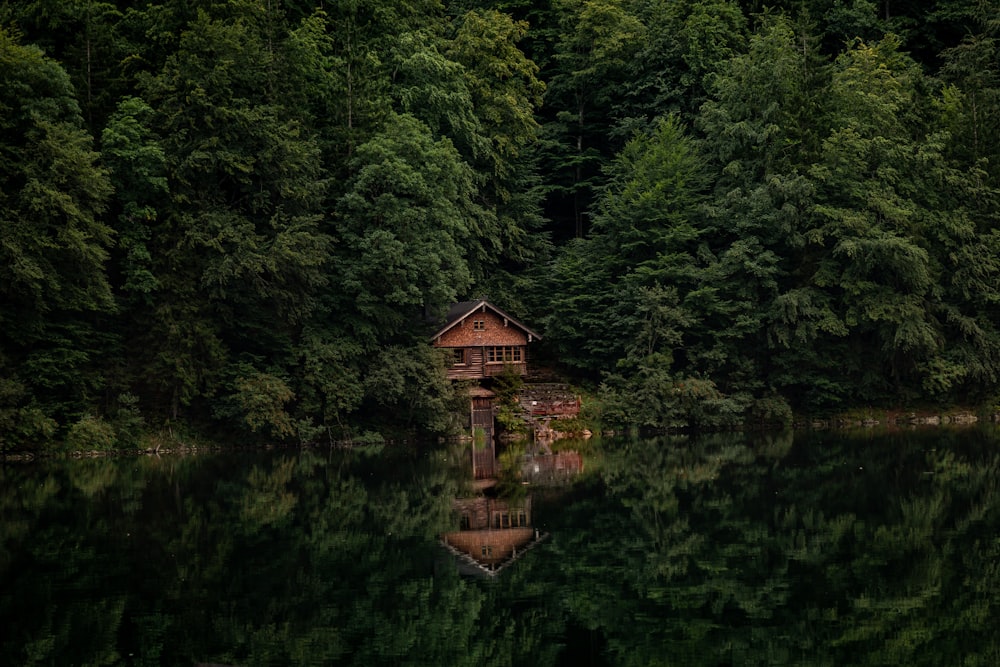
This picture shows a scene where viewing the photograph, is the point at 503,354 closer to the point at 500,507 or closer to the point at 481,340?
the point at 481,340

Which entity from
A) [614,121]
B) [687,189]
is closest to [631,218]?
[687,189]

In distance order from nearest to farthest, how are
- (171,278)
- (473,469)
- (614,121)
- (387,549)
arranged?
(387,549) → (473,469) → (171,278) → (614,121)

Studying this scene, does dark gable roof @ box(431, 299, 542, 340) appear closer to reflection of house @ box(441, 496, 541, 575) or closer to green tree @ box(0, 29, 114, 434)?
green tree @ box(0, 29, 114, 434)

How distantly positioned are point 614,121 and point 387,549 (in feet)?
164

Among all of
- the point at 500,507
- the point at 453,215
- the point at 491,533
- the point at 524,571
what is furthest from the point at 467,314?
the point at 524,571

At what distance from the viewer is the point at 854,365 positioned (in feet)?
198

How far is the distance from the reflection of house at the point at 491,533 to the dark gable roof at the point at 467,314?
916 inches

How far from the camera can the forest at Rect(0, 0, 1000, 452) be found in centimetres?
5003

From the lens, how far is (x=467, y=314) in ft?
190

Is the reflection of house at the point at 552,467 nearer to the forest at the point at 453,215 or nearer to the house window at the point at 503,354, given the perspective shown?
the forest at the point at 453,215

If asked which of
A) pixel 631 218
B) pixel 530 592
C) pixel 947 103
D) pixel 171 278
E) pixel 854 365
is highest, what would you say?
pixel 947 103

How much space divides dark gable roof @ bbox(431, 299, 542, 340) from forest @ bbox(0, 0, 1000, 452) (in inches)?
39.7

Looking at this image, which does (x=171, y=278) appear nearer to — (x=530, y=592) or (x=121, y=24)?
(x=121, y=24)

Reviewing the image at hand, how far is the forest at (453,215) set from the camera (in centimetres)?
5003
